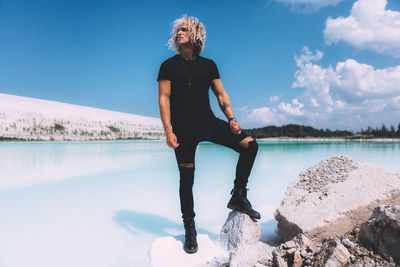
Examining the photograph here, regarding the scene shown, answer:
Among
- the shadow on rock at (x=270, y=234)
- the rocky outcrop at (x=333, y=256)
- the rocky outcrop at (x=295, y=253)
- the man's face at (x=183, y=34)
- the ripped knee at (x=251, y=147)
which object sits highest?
the man's face at (x=183, y=34)

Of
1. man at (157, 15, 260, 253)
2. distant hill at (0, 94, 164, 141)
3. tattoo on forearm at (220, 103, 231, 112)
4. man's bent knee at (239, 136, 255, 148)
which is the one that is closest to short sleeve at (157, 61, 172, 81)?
man at (157, 15, 260, 253)

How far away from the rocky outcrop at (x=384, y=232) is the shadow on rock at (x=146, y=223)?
199 centimetres

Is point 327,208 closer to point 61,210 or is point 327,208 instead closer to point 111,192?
point 61,210

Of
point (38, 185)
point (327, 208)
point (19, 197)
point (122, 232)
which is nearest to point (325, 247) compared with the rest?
point (327, 208)

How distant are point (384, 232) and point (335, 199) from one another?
1116mm

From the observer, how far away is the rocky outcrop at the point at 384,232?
161cm

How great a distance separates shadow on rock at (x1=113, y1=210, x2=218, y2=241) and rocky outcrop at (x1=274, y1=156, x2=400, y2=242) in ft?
3.72

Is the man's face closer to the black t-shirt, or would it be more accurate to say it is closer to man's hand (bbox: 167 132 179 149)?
the black t-shirt

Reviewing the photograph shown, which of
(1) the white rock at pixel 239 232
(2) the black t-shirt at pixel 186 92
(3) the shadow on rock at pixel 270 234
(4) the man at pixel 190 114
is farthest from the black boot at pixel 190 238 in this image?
(2) the black t-shirt at pixel 186 92

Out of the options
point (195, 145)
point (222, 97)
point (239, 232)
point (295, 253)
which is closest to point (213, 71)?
point (222, 97)

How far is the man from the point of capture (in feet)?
8.36

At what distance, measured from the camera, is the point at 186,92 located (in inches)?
101

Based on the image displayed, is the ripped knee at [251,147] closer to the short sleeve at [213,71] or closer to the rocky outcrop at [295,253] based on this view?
the short sleeve at [213,71]

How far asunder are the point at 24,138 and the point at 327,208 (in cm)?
3183
